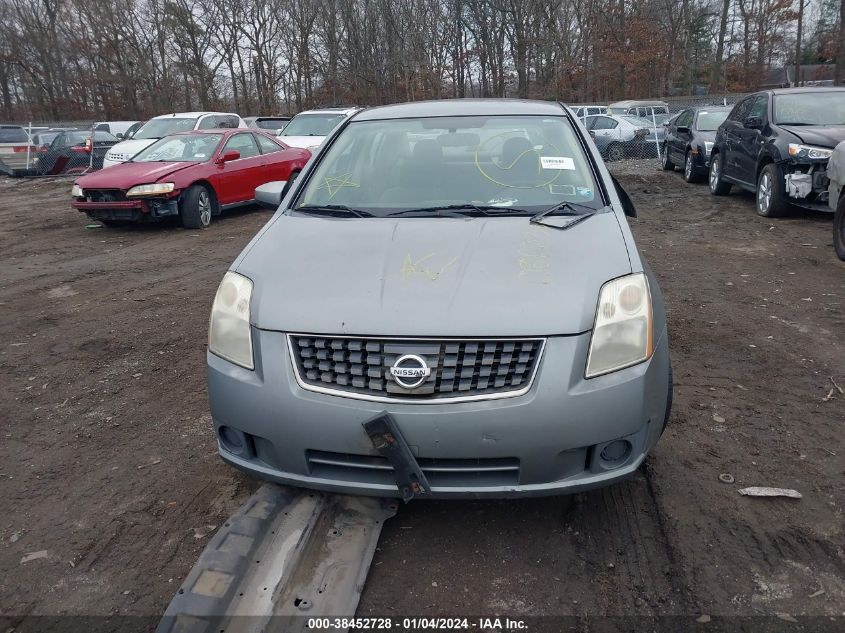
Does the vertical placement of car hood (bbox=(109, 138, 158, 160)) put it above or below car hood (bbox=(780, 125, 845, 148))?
above

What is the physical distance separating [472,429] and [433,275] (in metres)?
0.69

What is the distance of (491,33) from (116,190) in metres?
38.0

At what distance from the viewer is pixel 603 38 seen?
4388 cm

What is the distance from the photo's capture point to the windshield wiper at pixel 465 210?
11.1ft

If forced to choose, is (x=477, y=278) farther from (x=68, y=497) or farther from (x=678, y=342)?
(x=678, y=342)

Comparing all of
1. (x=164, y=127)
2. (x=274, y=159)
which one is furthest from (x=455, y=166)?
(x=164, y=127)

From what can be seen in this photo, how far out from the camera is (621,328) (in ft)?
8.44

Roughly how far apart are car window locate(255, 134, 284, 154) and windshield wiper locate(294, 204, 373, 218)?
348 inches

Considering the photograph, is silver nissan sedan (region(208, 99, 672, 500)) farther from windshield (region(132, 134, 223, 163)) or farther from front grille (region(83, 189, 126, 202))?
windshield (region(132, 134, 223, 163))

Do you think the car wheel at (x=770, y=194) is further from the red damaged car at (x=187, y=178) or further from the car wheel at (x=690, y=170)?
the red damaged car at (x=187, y=178)

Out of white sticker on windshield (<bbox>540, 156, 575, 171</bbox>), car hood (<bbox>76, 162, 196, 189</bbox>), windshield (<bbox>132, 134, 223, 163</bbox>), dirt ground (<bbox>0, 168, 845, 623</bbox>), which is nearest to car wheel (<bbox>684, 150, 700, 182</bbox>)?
dirt ground (<bbox>0, 168, 845, 623</bbox>)

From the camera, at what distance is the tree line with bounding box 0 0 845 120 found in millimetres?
43094

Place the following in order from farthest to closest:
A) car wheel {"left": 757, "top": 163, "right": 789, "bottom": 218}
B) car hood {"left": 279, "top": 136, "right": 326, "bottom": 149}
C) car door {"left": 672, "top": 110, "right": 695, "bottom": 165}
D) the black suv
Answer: car hood {"left": 279, "top": 136, "right": 326, "bottom": 149}
car door {"left": 672, "top": 110, "right": 695, "bottom": 165}
car wheel {"left": 757, "top": 163, "right": 789, "bottom": 218}
the black suv

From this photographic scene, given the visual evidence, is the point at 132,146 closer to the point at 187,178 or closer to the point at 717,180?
the point at 187,178
